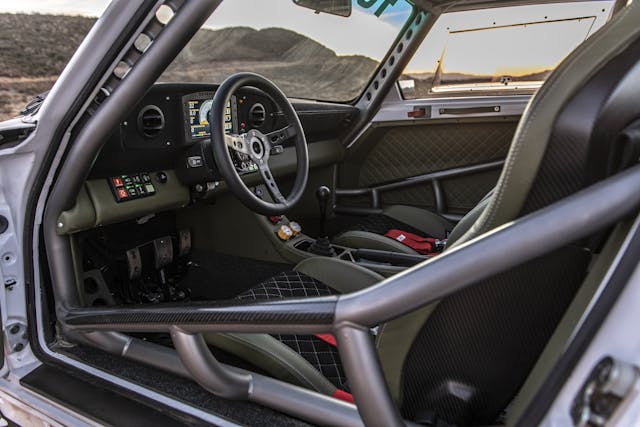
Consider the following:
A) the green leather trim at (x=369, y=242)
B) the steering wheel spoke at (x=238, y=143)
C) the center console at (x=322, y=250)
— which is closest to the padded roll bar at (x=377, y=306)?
the steering wheel spoke at (x=238, y=143)

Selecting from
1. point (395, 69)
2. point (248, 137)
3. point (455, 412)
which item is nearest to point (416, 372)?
point (455, 412)

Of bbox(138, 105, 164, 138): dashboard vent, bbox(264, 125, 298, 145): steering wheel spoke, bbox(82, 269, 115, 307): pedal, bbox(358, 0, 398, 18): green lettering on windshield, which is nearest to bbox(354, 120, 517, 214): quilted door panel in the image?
bbox(358, 0, 398, 18): green lettering on windshield

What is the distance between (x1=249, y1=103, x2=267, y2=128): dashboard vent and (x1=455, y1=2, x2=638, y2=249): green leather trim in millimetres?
1621

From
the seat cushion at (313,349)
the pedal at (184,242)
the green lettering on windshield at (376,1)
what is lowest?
the pedal at (184,242)

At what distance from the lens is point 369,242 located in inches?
96.7

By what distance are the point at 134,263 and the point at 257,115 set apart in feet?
2.79

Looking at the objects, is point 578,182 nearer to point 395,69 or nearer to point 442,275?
point 442,275

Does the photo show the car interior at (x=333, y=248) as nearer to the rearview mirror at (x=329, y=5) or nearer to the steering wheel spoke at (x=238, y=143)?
the steering wheel spoke at (x=238, y=143)

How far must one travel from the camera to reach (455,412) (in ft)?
2.91

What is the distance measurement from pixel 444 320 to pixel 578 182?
30 centimetres

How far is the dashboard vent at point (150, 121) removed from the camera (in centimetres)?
179

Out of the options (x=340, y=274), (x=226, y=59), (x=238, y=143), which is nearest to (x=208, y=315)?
(x=340, y=274)

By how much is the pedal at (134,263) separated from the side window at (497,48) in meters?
1.86

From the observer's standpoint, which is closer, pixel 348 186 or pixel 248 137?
pixel 248 137
